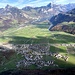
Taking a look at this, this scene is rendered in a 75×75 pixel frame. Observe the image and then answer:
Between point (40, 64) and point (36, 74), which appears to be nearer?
point (36, 74)

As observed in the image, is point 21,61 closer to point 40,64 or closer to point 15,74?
point 40,64

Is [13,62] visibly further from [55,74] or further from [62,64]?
[55,74]

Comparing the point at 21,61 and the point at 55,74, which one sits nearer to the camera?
the point at 55,74

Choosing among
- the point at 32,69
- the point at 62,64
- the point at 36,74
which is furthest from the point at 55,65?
the point at 36,74

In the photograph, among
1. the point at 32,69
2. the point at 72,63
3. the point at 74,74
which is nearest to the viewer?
the point at 74,74

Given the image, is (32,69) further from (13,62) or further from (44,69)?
(13,62)

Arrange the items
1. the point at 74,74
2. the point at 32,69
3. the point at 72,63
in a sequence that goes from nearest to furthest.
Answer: the point at 74,74
the point at 32,69
the point at 72,63

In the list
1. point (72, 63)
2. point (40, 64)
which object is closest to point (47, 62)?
point (40, 64)

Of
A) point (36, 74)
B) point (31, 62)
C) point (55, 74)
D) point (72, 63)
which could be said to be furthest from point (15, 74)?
point (72, 63)
